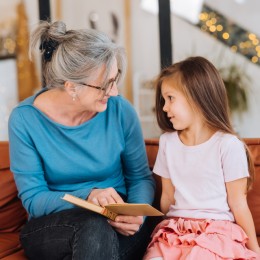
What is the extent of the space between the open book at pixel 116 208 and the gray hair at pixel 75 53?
46 centimetres

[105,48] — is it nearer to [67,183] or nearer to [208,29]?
[67,183]

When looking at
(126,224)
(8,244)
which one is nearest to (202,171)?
(126,224)

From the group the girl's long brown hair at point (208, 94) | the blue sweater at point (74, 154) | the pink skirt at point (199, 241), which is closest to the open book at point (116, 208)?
the pink skirt at point (199, 241)

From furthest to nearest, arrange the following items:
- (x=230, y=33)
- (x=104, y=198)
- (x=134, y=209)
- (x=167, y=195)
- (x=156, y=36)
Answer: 1. (x=156, y=36)
2. (x=230, y=33)
3. (x=167, y=195)
4. (x=104, y=198)
5. (x=134, y=209)

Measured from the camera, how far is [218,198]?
56.7 inches

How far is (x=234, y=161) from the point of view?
141 cm

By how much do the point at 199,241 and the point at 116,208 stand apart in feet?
0.88

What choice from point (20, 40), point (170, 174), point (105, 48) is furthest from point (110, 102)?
point (20, 40)

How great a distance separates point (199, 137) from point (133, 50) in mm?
2678

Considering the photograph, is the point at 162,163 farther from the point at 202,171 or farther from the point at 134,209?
the point at 134,209

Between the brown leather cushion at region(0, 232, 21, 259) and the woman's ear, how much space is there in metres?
0.60

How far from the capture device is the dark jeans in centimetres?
127

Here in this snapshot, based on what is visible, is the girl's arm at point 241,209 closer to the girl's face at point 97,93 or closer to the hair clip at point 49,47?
the girl's face at point 97,93

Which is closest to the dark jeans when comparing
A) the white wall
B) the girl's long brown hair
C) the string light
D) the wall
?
the girl's long brown hair
